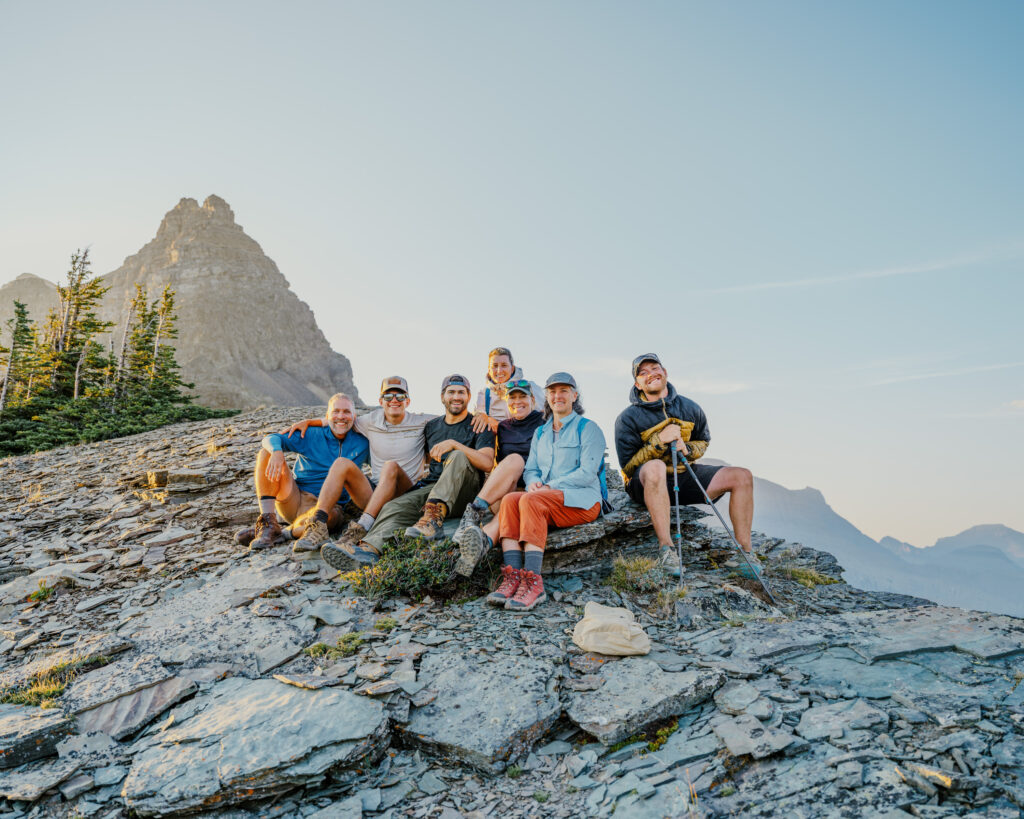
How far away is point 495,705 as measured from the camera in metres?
4.18

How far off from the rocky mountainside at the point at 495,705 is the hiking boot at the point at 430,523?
2.73 feet

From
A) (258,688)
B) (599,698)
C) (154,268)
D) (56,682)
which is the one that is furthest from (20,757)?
(154,268)

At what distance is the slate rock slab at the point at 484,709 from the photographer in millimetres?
3875

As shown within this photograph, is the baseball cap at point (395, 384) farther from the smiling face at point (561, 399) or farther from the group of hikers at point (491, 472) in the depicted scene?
the smiling face at point (561, 399)

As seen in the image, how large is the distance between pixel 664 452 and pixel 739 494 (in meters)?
1.04

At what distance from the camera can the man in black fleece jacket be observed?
6816 millimetres

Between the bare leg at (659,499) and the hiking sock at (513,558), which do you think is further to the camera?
the bare leg at (659,499)

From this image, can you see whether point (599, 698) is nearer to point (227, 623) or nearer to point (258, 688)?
point (258, 688)

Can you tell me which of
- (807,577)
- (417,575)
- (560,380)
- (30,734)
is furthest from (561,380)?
(30,734)

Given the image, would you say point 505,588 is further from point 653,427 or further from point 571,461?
point 653,427

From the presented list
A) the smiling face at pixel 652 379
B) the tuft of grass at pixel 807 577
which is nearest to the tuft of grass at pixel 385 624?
the smiling face at pixel 652 379

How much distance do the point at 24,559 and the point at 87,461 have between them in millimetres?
8308

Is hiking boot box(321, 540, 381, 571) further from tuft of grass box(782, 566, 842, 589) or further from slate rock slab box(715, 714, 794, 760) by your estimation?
tuft of grass box(782, 566, 842, 589)

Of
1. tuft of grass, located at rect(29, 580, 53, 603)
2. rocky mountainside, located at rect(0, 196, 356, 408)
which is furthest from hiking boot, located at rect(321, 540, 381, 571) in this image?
rocky mountainside, located at rect(0, 196, 356, 408)
